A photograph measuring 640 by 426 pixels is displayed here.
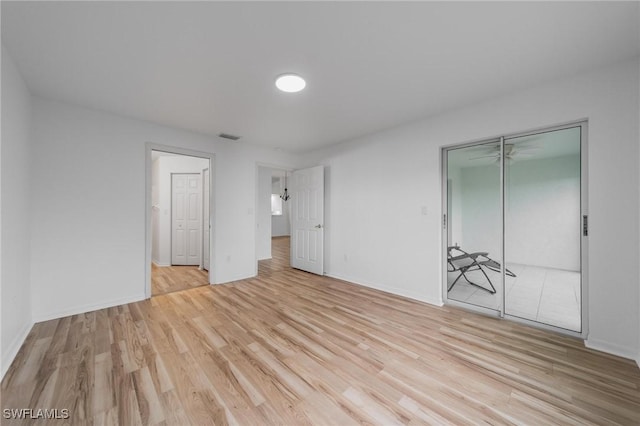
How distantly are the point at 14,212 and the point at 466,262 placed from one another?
4913 millimetres

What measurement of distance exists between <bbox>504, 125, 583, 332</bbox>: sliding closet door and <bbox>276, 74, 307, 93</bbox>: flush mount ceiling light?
8.10 ft

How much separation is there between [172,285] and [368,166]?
12.7 ft

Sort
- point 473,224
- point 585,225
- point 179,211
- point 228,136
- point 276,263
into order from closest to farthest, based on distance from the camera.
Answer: point 585,225 → point 473,224 → point 228,136 → point 179,211 → point 276,263

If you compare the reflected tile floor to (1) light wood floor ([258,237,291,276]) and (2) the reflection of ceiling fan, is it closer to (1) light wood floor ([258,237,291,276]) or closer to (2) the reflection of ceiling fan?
(2) the reflection of ceiling fan

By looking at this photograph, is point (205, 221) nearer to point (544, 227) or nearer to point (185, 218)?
point (185, 218)

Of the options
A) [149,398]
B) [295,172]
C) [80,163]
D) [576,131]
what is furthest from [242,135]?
[576,131]

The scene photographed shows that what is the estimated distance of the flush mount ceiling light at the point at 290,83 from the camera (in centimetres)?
221

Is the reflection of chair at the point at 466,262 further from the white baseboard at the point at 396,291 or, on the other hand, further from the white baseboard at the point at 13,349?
the white baseboard at the point at 13,349

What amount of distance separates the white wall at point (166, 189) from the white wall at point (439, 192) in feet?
9.41

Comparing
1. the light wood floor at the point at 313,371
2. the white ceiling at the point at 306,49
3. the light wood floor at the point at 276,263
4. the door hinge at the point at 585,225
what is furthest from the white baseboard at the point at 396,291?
the white ceiling at the point at 306,49

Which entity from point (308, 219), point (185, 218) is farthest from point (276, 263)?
point (185, 218)

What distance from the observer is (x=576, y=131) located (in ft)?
7.68

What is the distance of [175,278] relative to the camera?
432 cm

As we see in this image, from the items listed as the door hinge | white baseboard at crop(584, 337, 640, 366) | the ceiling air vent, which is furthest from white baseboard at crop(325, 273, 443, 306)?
the ceiling air vent
